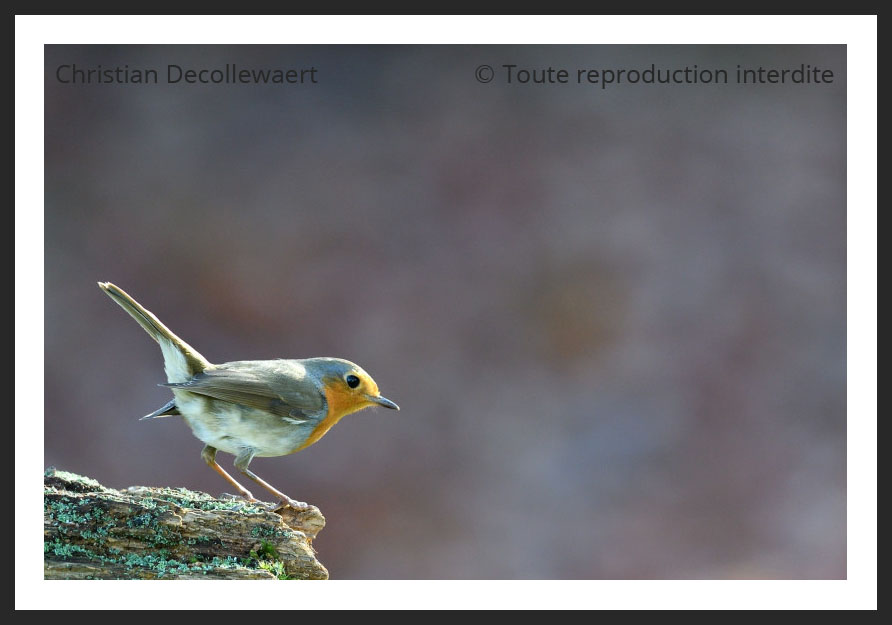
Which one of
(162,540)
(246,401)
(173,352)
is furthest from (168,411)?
(162,540)

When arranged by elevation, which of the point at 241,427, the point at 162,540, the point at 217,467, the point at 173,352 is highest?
the point at 173,352

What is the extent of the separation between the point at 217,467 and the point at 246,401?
0.32 meters

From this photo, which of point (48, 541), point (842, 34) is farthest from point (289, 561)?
point (842, 34)

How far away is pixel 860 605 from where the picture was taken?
3633 mm

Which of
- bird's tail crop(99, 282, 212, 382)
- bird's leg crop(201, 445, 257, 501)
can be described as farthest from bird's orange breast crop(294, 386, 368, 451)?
bird's tail crop(99, 282, 212, 382)

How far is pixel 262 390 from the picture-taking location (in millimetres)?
3176

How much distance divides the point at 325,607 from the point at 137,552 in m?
0.71

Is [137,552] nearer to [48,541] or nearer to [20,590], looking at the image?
[48,541]

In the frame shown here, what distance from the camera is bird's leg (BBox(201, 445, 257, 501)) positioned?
3268mm

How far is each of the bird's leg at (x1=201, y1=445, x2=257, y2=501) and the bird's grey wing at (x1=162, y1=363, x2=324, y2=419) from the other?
0.92 ft

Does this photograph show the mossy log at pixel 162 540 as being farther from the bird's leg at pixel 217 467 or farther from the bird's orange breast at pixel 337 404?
the bird's orange breast at pixel 337 404

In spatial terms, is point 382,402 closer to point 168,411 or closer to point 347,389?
point 347,389

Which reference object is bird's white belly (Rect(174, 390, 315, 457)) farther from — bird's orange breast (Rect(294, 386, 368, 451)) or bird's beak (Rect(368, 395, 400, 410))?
bird's beak (Rect(368, 395, 400, 410))

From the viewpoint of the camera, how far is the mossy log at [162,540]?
317cm
